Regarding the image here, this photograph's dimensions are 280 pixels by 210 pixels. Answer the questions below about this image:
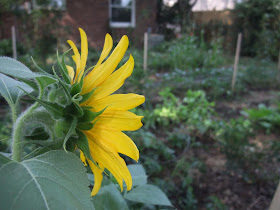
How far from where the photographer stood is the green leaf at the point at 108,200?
1.65 ft

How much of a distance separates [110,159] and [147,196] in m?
0.27

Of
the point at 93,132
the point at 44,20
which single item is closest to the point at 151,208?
the point at 93,132

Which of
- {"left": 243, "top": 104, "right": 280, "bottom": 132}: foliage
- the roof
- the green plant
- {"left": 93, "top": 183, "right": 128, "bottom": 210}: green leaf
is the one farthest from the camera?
the roof

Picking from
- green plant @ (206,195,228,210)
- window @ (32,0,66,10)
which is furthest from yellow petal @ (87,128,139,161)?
window @ (32,0,66,10)

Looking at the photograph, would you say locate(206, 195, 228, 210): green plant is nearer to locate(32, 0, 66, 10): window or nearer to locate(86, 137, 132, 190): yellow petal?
locate(86, 137, 132, 190): yellow petal

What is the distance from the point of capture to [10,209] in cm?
24

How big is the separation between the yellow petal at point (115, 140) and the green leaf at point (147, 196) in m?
0.26

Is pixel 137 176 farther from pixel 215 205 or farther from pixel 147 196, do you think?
pixel 215 205

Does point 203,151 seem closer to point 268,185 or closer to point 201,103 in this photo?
point 268,185

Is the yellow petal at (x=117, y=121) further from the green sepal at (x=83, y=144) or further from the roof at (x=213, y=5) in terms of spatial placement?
the roof at (x=213, y=5)

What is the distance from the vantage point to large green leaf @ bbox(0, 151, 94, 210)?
0.80ft

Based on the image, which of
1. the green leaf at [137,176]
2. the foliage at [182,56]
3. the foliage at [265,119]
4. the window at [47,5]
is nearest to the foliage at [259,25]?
the foliage at [182,56]

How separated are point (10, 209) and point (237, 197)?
4.55 ft

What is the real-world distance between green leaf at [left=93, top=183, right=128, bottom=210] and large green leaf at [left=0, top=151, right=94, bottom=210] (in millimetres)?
224
